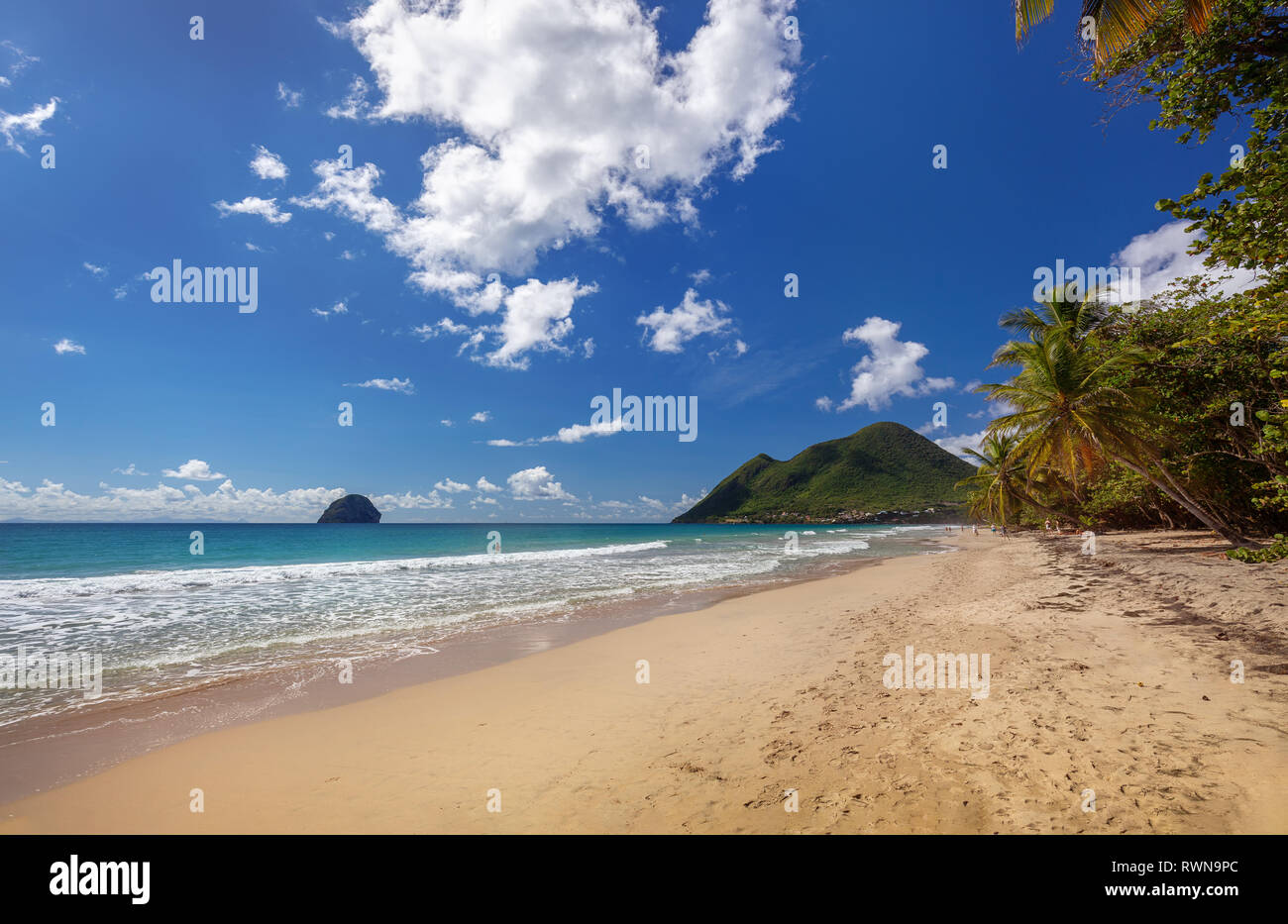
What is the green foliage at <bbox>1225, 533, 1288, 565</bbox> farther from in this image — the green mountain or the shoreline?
the green mountain

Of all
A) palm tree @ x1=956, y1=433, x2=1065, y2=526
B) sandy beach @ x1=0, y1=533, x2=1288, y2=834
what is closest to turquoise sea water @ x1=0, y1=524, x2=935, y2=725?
sandy beach @ x1=0, y1=533, x2=1288, y2=834

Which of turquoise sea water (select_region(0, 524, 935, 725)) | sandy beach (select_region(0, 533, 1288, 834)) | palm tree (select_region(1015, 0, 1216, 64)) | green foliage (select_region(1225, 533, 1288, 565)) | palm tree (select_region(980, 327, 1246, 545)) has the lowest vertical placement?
turquoise sea water (select_region(0, 524, 935, 725))

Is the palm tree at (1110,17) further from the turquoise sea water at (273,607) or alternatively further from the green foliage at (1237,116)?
the turquoise sea water at (273,607)

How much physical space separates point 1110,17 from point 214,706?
15193mm

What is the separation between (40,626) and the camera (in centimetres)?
1090

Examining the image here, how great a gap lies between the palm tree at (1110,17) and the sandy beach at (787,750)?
25.4 feet

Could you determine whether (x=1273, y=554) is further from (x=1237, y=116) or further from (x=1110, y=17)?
(x=1110, y=17)

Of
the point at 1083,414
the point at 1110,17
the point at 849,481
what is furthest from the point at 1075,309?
the point at 849,481

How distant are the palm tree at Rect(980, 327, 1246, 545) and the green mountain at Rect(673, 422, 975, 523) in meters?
97.7

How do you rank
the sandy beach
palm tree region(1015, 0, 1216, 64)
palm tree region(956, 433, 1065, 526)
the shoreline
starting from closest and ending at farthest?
the sandy beach, the shoreline, palm tree region(1015, 0, 1216, 64), palm tree region(956, 433, 1065, 526)

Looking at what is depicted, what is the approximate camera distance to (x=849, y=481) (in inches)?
4938

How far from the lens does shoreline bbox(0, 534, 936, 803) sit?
4.71m

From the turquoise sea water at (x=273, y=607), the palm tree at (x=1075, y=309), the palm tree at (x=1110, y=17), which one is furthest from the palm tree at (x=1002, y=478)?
the palm tree at (x=1110, y=17)
